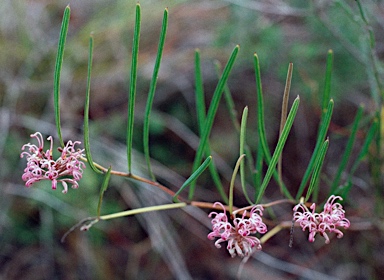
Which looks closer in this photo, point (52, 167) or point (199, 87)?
point (52, 167)

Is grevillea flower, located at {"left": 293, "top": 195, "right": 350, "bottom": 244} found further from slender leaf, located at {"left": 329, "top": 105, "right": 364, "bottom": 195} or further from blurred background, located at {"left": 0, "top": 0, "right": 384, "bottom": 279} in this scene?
blurred background, located at {"left": 0, "top": 0, "right": 384, "bottom": 279}

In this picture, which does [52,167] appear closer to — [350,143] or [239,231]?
[239,231]

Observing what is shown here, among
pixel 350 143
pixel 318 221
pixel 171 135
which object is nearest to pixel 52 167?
pixel 318 221

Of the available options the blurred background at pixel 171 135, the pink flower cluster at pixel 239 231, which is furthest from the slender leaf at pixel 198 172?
the blurred background at pixel 171 135

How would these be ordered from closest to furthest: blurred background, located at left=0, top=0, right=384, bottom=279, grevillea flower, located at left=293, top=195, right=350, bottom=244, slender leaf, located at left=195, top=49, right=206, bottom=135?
1. grevillea flower, located at left=293, top=195, right=350, bottom=244
2. slender leaf, located at left=195, top=49, right=206, bottom=135
3. blurred background, located at left=0, top=0, right=384, bottom=279

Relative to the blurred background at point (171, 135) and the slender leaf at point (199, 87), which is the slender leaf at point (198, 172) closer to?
the slender leaf at point (199, 87)

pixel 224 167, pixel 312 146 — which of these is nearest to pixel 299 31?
pixel 312 146

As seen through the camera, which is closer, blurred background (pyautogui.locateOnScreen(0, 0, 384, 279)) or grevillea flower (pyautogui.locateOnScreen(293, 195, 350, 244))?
grevillea flower (pyautogui.locateOnScreen(293, 195, 350, 244))

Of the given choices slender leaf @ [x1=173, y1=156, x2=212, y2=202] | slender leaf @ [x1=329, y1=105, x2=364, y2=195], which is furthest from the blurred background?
slender leaf @ [x1=173, y1=156, x2=212, y2=202]

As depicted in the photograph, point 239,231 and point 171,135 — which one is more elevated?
point 239,231

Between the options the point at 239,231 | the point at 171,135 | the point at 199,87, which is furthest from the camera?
the point at 171,135
